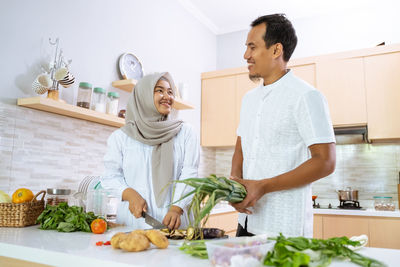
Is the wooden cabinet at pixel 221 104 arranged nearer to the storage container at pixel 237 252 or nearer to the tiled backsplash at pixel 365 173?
the tiled backsplash at pixel 365 173

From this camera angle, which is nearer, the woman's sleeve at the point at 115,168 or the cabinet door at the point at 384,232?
the woman's sleeve at the point at 115,168

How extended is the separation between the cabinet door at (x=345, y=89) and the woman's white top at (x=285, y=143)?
224 centimetres

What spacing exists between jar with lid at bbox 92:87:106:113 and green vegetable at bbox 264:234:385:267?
1914 millimetres

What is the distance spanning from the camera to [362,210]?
10.3 feet

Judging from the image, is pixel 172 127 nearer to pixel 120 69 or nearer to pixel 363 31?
pixel 120 69

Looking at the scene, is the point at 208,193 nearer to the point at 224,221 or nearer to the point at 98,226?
the point at 98,226

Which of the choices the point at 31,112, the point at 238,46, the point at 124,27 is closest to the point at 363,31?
the point at 238,46

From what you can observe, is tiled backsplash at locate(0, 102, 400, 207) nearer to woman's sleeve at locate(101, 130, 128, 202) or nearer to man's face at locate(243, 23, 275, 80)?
woman's sleeve at locate(101, 130, 128, 202)

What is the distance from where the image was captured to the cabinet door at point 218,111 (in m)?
4.20

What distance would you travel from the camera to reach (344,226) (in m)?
3.15

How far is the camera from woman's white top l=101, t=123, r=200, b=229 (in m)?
1.77

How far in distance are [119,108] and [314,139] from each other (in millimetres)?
1959

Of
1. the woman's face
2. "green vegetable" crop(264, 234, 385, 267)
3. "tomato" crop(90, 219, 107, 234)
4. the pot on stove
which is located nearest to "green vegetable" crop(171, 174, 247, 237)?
"green vegetable" crop(264, 234, 385, 267)

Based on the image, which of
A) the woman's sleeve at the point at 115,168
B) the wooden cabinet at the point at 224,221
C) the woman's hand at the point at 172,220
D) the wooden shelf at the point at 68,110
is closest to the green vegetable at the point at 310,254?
the woman's hand at the point at 172,220
